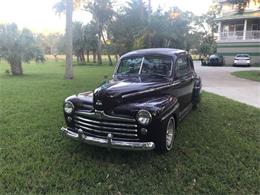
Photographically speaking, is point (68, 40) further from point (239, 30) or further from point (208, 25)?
point (208, 25)

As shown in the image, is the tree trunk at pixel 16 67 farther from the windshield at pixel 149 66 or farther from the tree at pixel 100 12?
the tree at pixel 100 12

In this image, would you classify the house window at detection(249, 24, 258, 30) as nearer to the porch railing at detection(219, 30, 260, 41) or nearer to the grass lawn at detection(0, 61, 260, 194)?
the porch railing at detection(219, 30, 260, 41)

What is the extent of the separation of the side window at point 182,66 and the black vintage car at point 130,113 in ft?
0.89

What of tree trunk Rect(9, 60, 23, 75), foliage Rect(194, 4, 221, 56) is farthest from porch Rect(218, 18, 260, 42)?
tree trunk Rect(9, 60, 23, 75)

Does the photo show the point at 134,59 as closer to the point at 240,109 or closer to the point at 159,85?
the point at 159,85

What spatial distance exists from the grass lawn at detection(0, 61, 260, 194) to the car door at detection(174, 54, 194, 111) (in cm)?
59

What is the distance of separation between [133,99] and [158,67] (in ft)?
4.64

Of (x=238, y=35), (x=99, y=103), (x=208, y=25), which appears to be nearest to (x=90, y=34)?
(x=238, y=35)

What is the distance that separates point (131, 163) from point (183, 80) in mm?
2416

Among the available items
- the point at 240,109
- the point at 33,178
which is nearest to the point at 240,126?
the point at 240,109

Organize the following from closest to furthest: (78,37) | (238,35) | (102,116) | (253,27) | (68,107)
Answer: (102,116)
(68,107)
(238,35)
(253,27)
(78,37)

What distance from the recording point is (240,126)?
6117mm

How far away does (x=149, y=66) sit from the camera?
560 centimetres

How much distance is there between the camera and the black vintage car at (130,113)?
4.03 m
